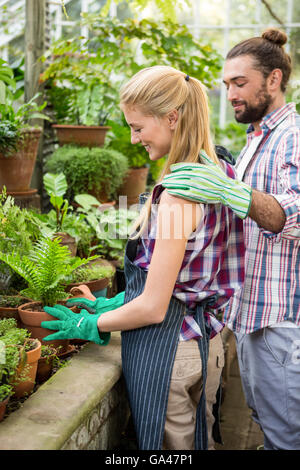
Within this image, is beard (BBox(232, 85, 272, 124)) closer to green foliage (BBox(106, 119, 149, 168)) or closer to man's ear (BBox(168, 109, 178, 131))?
man's ear (BBox(168, 109, 178, 131))

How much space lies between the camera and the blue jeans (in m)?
1.95

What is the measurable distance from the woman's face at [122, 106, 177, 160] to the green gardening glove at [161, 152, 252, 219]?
0.41 ft

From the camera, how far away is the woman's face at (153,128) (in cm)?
168

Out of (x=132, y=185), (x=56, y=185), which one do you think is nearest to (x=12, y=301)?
(x=56, y=185)

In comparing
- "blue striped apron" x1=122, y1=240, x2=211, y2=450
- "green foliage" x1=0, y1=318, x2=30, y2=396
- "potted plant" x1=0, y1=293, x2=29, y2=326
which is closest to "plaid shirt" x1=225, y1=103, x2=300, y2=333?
"blue striped apron" x1=122, y1=240, x2=211, y2=450

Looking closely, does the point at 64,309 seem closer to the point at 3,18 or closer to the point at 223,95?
the point at 3,18

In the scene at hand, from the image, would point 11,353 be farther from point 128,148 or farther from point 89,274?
point 128,148

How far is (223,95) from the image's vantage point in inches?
301

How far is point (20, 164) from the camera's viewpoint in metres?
3.26

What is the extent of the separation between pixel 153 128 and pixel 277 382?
1.08 metres

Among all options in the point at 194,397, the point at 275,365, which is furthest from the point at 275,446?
the point at 194,397

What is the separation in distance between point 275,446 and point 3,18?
197 inches

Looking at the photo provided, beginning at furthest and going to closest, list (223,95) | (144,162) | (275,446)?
(223,95) → (144,162) → (275,446)
